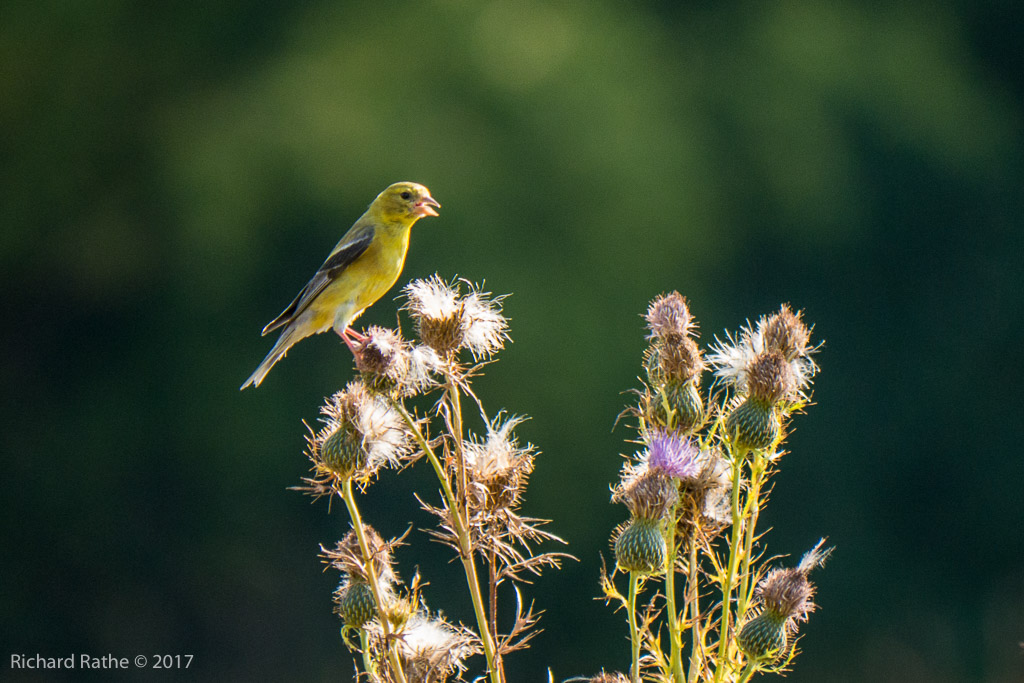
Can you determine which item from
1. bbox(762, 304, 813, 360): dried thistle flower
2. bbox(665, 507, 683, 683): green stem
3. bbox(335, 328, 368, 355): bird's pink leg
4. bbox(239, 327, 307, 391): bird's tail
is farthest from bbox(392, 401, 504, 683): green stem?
bbox(239, 327, 307, 391): bird's tail

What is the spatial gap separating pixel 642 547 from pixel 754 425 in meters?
0.27

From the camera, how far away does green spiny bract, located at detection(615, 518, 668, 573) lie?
151 centimetres

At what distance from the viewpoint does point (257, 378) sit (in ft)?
8.43

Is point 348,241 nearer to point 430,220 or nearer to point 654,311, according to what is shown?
point 654,311

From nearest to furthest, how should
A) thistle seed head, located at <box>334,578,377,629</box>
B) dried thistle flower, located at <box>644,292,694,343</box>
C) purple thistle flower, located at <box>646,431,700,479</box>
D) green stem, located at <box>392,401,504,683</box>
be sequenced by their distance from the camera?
green stem, located at <box>392,401,504,683</box>
purple thistle flower, located at <box>646,431,700,479</box>
thistle seed head, located at <box>334,578,377,629</box>
dried thistle flower, located at <box>644,292,694,343</box>

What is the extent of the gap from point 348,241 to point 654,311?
4.37 ft

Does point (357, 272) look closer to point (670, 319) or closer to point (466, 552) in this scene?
point (670, 319)

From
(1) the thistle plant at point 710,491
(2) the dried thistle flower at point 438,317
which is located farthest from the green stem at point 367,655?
(2) the dried thistle flower at point 438,317

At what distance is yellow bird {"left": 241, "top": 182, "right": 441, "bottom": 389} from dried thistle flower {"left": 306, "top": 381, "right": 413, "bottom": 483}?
1071mm

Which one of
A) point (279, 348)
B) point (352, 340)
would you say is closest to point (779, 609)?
point (352, 340)

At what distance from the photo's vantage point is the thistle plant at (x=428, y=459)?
140cm

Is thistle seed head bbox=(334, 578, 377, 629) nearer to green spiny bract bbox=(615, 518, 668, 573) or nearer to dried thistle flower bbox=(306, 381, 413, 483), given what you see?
dried thistle flower bbox=(306, 381, 413, 483)

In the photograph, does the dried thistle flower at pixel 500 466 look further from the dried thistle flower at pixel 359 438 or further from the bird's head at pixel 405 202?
the bird's head at pixel 405 202

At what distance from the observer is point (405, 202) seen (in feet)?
9.66
